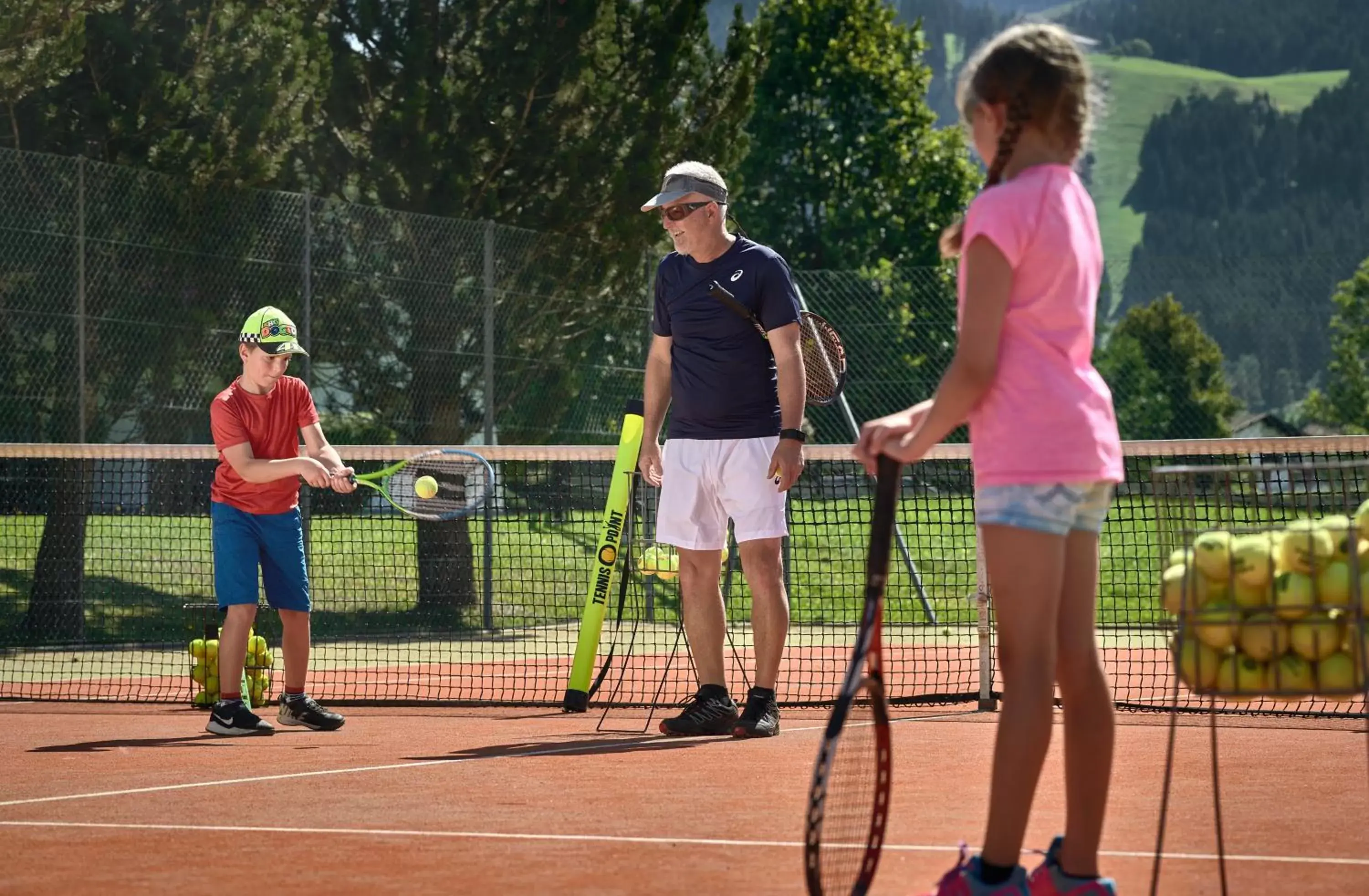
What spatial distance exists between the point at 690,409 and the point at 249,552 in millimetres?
1905

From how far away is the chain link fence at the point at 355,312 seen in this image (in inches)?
519

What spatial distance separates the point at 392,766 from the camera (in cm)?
660

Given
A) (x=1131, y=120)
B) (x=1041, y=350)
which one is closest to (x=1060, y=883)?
(x=1041, y=350)

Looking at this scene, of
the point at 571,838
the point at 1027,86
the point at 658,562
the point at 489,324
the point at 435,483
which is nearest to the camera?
the point at 1027,86

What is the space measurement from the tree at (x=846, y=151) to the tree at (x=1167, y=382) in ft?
47.0

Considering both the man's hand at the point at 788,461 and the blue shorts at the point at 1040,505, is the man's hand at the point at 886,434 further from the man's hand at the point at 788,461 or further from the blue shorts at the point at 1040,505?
the man's hand at the point at 788,461

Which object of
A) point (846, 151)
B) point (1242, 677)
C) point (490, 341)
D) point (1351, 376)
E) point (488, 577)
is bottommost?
point (488, 577)

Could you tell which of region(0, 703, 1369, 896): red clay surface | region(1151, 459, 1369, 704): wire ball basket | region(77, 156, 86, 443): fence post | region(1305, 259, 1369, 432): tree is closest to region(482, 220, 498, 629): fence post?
region(77, 156, 86, 443): fence post

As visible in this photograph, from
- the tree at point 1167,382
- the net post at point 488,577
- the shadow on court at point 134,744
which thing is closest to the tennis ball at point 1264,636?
the shadow on court at point 134,744

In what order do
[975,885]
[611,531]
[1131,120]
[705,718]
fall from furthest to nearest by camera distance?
1. [1131,120]
2. [611,531]
3. [705,718]
4. [975,885]

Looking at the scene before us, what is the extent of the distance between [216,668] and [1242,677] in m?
6.32

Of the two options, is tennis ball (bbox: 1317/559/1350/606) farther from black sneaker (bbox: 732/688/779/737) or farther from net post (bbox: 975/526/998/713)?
net post (bbox: 975/526/998/713)

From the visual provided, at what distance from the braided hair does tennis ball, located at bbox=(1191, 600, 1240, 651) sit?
2.88 ft

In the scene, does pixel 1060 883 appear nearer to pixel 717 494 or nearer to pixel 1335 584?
pixel 1335 584
